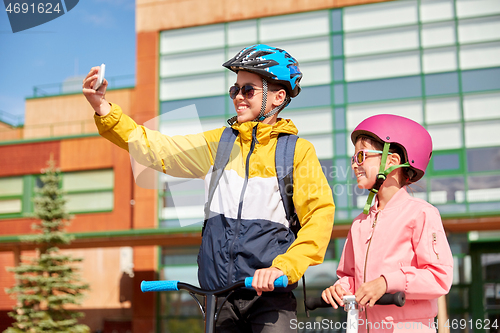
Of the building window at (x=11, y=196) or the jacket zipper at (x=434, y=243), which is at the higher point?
the building window at (x=11, y=196)

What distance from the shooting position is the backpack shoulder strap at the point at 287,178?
9.62 feet

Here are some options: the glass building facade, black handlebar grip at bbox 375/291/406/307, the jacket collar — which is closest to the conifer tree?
the glass building facade

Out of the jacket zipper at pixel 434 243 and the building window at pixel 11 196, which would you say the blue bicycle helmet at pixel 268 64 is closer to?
the jacket zipper at pixel 434 243

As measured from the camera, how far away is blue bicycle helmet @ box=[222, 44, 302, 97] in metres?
3.13

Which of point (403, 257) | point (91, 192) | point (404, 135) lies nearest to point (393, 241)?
point (403, 257)

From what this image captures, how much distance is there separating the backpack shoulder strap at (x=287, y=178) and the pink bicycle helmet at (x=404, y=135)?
0.47 metres

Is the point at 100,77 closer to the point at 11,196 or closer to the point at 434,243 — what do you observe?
the point at 434,243

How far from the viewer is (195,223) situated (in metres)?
3.15

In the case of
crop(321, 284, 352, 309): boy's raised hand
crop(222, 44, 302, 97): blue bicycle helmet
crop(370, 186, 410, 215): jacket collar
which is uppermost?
crop(222, 44, 302, 97): blue bicycle helmet

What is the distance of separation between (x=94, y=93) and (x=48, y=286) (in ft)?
54.9

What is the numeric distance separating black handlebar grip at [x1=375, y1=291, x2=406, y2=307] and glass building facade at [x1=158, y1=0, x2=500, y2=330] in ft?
44.8

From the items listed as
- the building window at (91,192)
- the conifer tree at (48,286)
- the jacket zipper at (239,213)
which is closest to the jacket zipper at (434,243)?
the jacket zipper at (239,213)

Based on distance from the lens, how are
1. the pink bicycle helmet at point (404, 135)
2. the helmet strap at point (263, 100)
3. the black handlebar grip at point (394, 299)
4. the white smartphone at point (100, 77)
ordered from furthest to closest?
the helmet strap at point (263, 100), the pink bicycle helmet at point (404, 135), the white smartphone at point (100, 77), the black handlebar grip at point (394, 299)

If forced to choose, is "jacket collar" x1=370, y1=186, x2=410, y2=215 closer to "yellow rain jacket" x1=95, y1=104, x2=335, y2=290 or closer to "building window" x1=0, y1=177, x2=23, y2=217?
"yellow rain jacket" x1=95, y1=104, x2=335, y2=290
